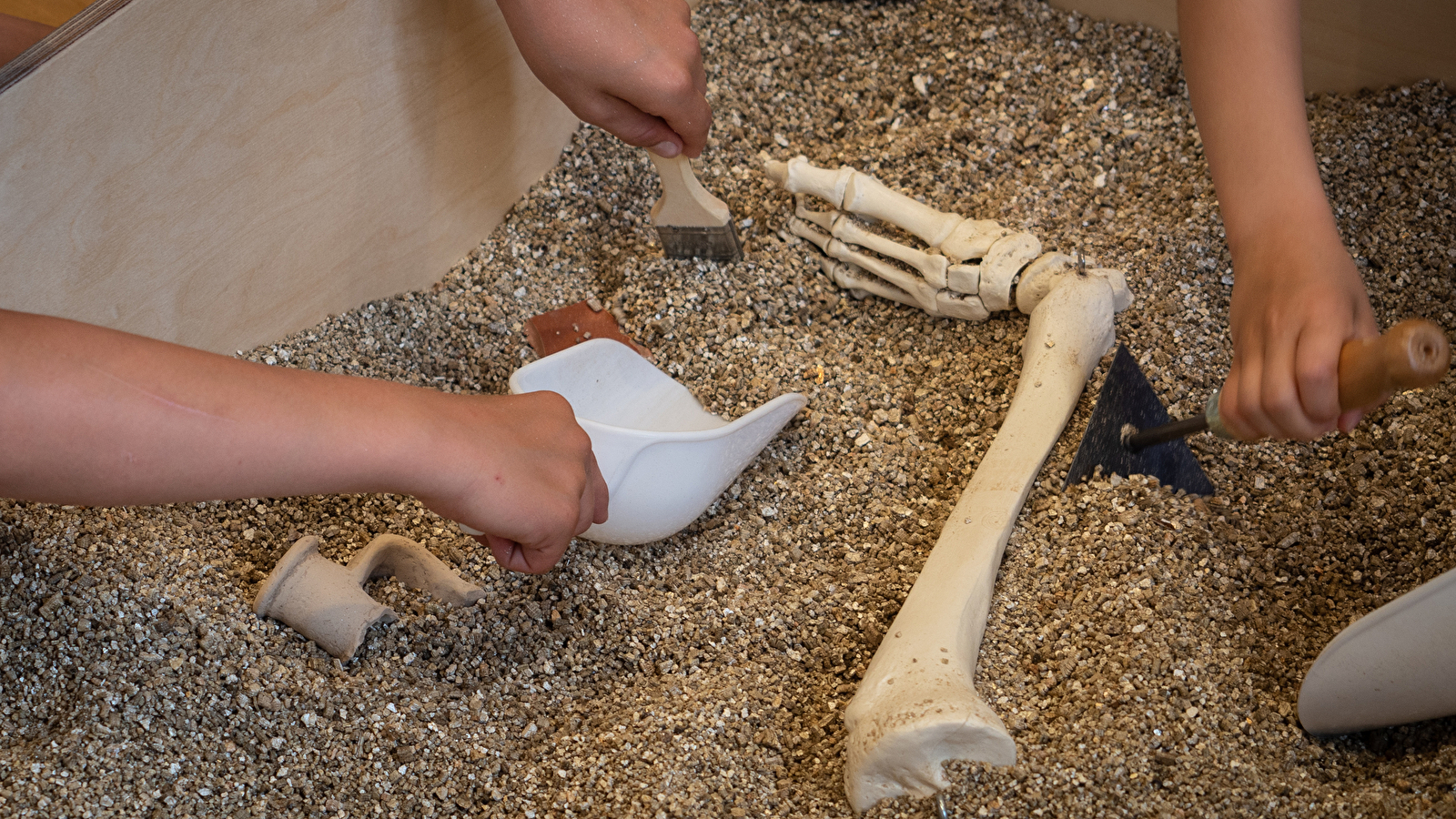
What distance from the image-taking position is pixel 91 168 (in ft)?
3.61

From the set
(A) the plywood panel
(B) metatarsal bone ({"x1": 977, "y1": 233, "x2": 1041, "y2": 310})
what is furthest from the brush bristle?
(A) the plywood panel

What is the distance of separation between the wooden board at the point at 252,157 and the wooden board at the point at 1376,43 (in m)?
1.10

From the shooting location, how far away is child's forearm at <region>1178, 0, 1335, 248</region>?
0.98m

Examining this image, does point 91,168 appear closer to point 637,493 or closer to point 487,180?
point 487,180

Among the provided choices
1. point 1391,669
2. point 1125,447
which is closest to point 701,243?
point 1125,447

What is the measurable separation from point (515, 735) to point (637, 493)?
272 mm

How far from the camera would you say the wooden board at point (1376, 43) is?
1.40m

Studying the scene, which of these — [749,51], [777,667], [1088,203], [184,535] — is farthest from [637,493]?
[749,51]

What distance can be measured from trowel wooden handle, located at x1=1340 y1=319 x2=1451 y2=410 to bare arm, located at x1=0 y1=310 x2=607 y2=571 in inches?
24.8

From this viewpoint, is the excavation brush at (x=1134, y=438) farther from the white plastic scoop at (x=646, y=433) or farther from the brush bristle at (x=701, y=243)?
the brush bristle at (x=701, y=243)

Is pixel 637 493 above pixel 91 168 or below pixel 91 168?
below

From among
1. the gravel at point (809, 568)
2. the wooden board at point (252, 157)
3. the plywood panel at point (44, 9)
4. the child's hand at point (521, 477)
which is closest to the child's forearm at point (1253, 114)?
the gravel at point (809, 568)

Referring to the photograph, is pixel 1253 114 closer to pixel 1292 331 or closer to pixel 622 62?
pixel 1292 331

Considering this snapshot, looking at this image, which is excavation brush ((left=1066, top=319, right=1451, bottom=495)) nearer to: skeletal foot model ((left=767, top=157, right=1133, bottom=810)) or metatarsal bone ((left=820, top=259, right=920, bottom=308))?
skeletal foot model ((left=767, top=157, right=1133, bottom=810))
